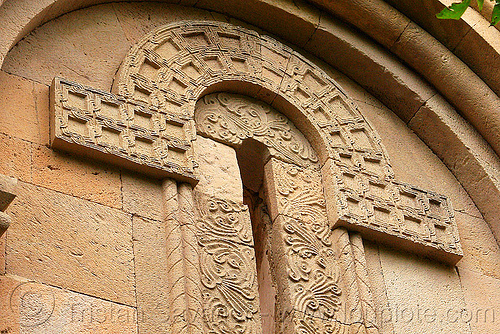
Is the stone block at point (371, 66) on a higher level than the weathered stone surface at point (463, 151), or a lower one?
higher

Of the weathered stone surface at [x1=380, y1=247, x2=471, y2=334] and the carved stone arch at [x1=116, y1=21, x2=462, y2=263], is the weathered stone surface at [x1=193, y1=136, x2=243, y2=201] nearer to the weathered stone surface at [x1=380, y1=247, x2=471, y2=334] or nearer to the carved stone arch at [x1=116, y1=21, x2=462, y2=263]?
the carved stone arch at [x1=116, y1=21, x2=462, y2=263]

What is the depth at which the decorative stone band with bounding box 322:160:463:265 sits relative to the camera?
212 inches

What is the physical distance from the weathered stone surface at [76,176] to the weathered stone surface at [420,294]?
1.69m

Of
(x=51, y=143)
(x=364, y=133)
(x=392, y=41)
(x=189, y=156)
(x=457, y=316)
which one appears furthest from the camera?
(x=392, y=41)

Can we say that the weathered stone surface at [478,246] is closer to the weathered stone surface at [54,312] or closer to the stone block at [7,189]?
the weathered stone surface at [54,312]

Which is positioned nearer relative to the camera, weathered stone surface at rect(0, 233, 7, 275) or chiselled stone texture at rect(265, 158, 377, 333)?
weathered stone surface at rect(0, 233, 7, 275)

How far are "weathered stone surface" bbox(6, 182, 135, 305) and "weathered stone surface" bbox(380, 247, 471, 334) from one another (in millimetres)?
1609

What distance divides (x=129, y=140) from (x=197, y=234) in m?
0.62

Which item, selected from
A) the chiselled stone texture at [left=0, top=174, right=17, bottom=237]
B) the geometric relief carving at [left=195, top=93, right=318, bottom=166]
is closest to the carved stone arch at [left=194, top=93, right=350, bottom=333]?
the geometric relief carving at [left=195, top=93, right=318, bottom=166]

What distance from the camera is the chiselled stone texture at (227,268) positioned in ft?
14.9

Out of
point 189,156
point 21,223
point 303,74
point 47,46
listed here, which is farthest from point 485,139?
point 21,223

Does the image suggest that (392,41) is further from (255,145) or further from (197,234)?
(197,234)

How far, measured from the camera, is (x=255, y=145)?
5.53 m

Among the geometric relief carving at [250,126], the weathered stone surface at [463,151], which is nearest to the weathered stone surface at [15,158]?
the geometric relief carving at [250,126]
